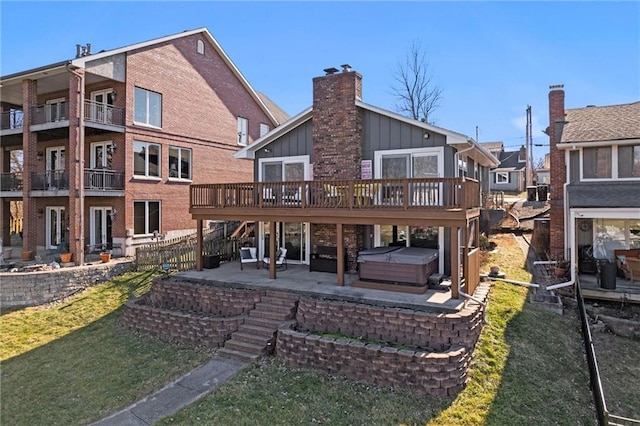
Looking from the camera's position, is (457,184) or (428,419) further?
(457,184)

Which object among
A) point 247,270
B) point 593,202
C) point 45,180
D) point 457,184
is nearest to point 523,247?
point 593,202

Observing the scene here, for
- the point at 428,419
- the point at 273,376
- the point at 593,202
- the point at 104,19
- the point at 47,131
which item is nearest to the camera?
the point at 428,419

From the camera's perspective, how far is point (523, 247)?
18016mm

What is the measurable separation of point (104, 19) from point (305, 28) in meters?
7.48

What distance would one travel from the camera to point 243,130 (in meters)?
25.4

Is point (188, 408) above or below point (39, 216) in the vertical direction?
below

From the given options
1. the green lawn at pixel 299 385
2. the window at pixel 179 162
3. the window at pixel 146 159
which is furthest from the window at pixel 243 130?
the green lawn at pixel 299 385

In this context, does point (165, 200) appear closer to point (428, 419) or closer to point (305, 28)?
point (305, 28)

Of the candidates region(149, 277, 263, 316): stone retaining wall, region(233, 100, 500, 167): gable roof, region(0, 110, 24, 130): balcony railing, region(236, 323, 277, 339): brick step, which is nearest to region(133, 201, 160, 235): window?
region(233, 100, 500, 167): gable roof

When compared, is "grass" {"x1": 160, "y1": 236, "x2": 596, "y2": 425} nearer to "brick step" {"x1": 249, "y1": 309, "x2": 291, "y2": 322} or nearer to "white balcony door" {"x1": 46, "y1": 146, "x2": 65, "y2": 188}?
"brick step" {"x1": 249, "y1": 309, "x2": 291, "y2": 322}

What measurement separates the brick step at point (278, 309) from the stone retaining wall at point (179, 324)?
1.75 feet

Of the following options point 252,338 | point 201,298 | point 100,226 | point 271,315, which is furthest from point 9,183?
point 252,338

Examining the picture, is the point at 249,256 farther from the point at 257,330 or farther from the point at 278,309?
the point at 257,330

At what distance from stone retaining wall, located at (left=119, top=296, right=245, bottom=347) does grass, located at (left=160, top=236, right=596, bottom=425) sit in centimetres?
172
